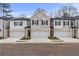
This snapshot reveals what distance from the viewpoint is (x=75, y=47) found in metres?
10.5

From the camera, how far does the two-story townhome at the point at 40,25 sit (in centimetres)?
1053

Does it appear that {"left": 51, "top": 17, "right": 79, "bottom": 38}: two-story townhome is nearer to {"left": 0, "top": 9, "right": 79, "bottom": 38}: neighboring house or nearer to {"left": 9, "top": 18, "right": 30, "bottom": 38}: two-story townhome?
{"left": 0, "top": 9, "right": 79, "bottom": 38}: neighboring house

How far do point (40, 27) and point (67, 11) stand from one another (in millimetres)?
870

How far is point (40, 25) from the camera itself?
35.0ft

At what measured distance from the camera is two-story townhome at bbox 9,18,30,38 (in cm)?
1059

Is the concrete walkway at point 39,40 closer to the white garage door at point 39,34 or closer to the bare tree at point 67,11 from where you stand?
the white garage door at point 39,34

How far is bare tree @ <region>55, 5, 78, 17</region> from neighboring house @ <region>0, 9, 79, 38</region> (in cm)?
11

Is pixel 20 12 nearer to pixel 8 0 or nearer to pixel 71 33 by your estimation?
pixel 8 0

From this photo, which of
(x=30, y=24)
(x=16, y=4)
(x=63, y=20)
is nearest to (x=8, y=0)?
(x=16, y=4)

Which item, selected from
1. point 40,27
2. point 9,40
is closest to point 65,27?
point 40,27

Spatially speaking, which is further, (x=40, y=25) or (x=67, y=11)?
(x=40, y=25)

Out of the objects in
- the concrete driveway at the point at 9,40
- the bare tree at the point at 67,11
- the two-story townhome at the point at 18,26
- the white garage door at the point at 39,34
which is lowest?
the concrete driveway at the point at 9,40

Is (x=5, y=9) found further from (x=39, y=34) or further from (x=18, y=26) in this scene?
(x=39, y=34)

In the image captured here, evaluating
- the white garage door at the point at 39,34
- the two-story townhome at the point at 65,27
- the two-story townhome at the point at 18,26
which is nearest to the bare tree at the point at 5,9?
the two-story townhome at the point at 18,26
